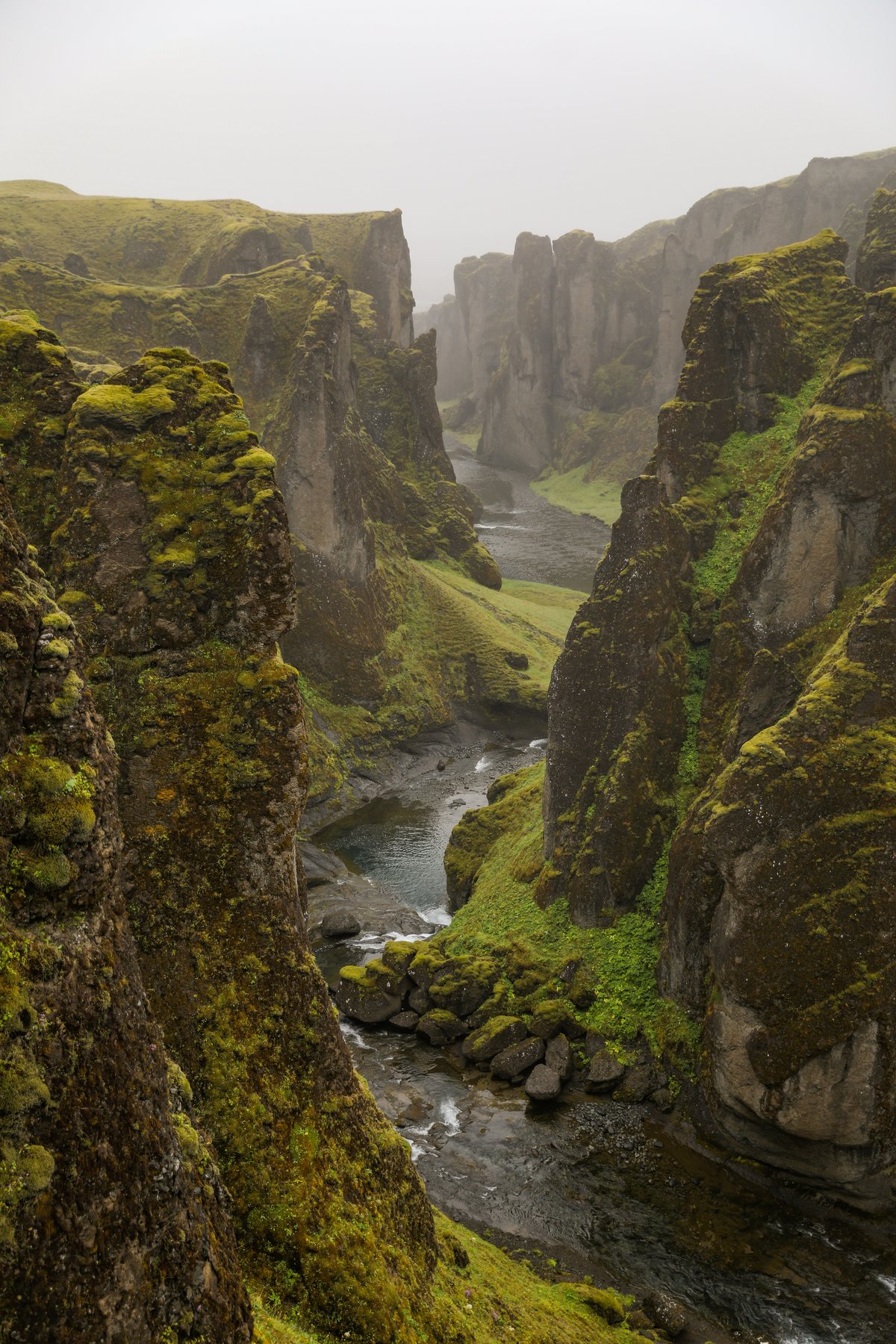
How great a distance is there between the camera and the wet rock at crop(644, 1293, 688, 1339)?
704 inches

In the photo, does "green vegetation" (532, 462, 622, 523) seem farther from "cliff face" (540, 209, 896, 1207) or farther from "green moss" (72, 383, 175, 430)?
"green moss" (72, 383, 175, 430)

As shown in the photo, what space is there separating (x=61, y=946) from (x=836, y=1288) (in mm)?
18863

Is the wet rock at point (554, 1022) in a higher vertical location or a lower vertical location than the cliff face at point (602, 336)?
lower

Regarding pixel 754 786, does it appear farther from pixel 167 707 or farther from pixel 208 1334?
pixel 208 1334

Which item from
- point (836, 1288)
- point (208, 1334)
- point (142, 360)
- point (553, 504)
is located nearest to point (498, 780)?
point (836, 1288)

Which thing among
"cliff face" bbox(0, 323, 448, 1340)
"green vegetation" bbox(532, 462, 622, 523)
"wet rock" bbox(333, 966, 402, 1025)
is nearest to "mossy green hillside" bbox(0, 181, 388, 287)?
"green vegetation" bbox(532, 462, 622, 523)

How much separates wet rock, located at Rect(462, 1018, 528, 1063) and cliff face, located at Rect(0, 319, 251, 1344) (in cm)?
1911

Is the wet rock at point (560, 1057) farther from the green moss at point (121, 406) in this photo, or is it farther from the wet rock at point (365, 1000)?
the green moss at point (121, 406)

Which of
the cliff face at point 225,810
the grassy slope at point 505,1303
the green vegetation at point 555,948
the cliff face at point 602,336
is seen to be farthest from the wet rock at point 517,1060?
the cliff face at point 602,336

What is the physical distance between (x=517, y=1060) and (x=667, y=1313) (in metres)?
8.88

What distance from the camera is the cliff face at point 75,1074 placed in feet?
23.0

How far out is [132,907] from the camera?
13062 millimetres

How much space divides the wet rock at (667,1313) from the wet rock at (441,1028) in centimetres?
1083

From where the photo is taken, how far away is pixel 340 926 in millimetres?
36500
